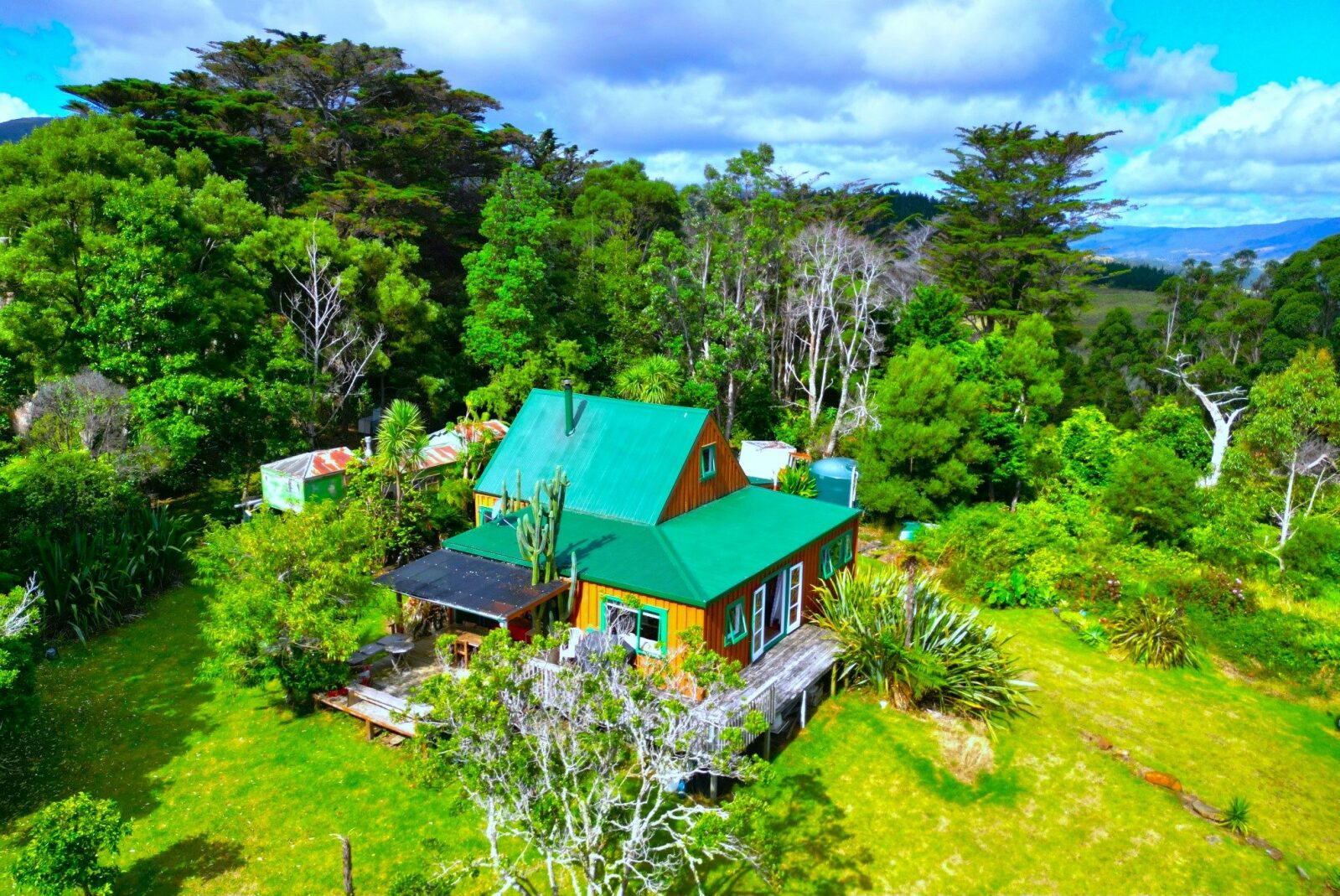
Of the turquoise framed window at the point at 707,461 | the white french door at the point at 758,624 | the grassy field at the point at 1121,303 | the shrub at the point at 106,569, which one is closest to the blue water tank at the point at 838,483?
the turquoise framed window at the point at 707,461

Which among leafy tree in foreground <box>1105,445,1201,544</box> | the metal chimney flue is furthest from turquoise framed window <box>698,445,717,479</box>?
leafy tree in foreground <box>1105,445,1201,544</box>

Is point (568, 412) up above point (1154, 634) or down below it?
above

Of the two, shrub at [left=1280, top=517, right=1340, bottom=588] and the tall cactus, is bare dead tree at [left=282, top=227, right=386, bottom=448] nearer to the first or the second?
the tall cactus

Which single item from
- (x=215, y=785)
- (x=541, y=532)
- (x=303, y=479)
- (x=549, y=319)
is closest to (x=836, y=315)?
Answer: (x=549, y=319)

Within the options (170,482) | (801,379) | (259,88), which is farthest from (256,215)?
(801,379)

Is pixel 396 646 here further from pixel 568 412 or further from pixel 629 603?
pixel 568 412

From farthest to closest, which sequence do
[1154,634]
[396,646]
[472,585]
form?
[1154,634] → [472,585] → [396,646]
